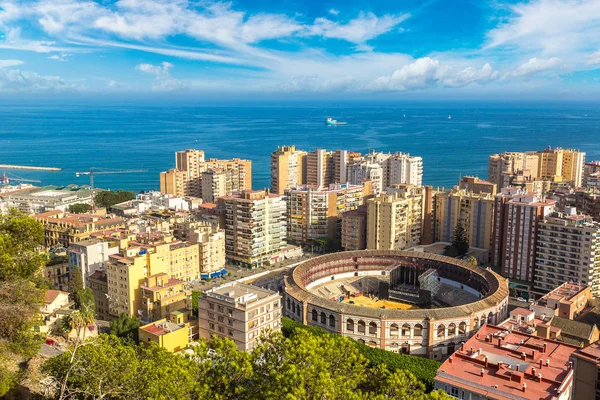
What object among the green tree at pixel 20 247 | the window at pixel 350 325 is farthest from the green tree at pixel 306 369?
the window at pixel 350 325

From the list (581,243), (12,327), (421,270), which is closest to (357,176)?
(421,270)

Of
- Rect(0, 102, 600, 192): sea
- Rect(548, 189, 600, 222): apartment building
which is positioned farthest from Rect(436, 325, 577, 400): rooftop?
Rect(0, 102, 600, 192): sea

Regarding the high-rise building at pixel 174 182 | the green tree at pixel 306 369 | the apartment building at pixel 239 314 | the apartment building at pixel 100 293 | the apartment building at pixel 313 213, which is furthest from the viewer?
the high-rise building at pixel 174 182

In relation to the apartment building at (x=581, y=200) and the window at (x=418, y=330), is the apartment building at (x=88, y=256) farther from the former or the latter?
A: the apartment building at (x=581, y=200)

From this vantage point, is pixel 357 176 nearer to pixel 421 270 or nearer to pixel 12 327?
pixel 421 270

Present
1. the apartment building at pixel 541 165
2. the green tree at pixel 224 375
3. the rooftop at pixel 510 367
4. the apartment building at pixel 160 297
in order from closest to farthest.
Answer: the green tree at pixel 224 375 < the rooftop at pixel 510 367 < the apartment building at pixel 160 297 < the apartment building at pixel 541 165

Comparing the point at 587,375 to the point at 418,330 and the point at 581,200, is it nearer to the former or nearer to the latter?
the point at 418,330

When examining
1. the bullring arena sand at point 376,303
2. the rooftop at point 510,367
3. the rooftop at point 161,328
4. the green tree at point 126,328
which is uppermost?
the rooftop at point 510,367
